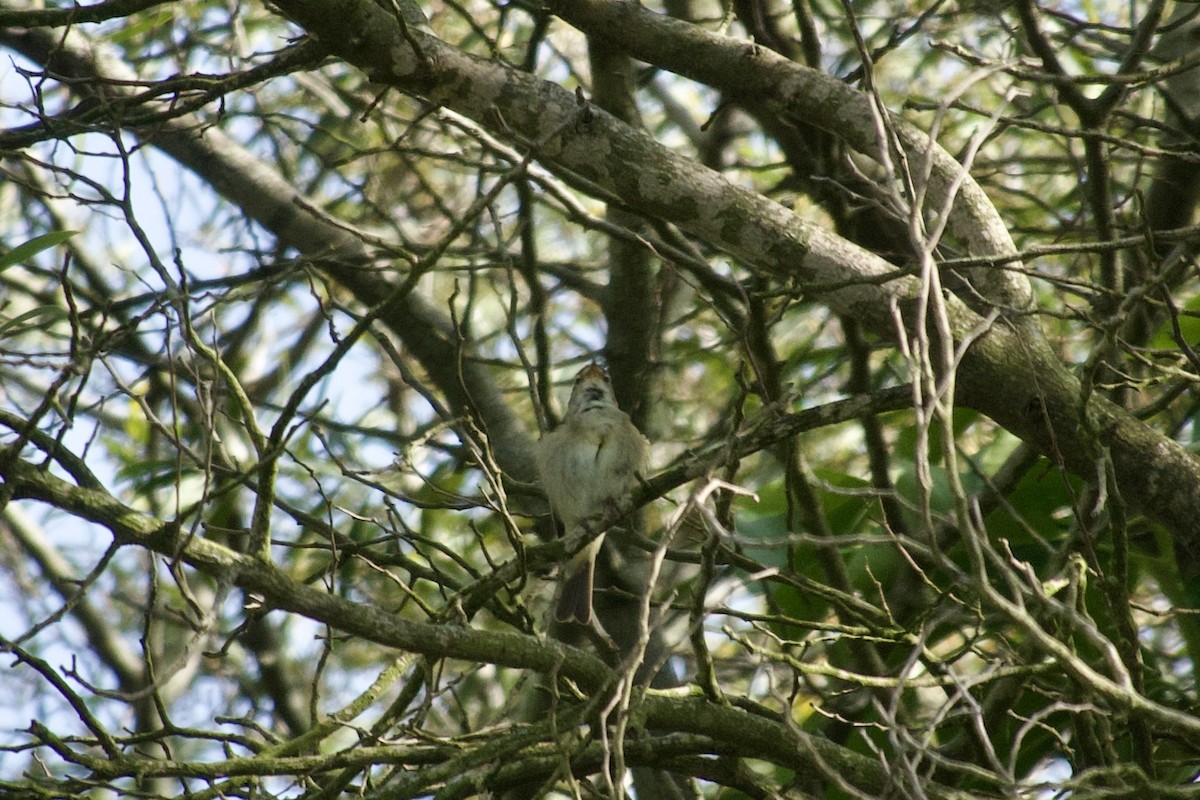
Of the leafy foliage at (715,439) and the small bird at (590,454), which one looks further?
the small bird at (590,454)

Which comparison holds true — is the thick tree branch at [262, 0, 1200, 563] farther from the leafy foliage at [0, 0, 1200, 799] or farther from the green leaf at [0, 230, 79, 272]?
the green leaf at [0, 230, 79, 272]

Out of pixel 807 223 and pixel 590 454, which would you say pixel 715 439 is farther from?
pixel 807 223

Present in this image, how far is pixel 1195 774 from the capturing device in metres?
3.13

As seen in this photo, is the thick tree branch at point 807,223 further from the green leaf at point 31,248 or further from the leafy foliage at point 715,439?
the green leaf at point 31,248

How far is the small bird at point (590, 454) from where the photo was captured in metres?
4.88

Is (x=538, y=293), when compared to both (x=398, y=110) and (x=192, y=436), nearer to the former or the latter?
(x=192, y=436)

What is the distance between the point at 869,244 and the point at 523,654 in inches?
102

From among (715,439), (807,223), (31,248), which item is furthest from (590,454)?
(31,248)

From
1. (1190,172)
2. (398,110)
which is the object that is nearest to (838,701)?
(1190,172)

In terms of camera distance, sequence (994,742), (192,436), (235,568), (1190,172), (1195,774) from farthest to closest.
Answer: (192,436)
(1190,172)
(994,742)
(1195,774)
(235,568)

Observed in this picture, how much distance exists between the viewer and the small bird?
16.0ft

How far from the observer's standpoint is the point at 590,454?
4984 millimetres

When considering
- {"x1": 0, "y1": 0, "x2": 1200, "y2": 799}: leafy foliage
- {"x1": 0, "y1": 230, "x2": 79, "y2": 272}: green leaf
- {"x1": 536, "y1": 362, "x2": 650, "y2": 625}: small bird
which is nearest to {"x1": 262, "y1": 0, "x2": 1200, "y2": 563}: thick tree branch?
{"x1": 0, "y1": 0, "x2": 1200, "y2": 799}: leafy foliage

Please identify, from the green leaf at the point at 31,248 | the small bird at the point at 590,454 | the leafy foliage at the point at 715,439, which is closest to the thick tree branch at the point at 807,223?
the leafy foliage at the point at 715,439
